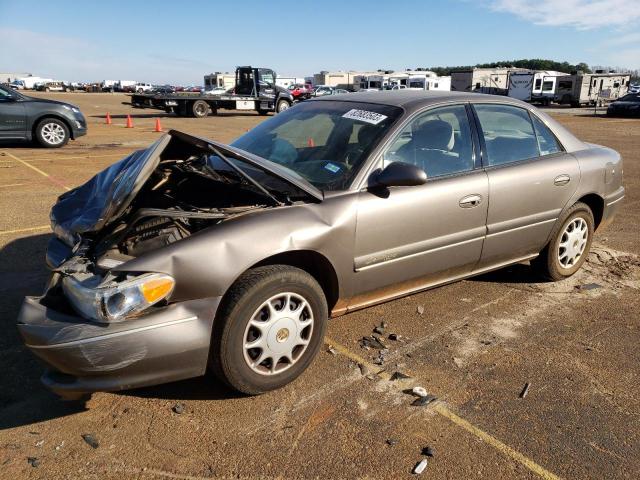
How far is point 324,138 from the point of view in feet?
11.7

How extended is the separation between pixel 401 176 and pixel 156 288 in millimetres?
1483

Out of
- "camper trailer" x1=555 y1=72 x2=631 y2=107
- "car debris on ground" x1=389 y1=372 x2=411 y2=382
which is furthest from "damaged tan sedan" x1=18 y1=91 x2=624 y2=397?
"camper trailer" x1=555 y1=72 x2=631 y2=107

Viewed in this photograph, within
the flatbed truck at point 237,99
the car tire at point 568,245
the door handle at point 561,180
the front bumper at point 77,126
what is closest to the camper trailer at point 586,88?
the flatbed truck at point 237,99

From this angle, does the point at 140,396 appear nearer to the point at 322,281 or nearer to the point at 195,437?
the point at 195,437

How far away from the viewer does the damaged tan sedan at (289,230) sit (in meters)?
2.34

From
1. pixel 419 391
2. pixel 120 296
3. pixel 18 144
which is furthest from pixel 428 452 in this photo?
pixel 18 144

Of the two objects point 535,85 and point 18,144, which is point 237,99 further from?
point 535,85

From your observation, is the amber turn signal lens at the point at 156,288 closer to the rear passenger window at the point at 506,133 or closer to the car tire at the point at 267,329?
the car tire at the point at 267,329

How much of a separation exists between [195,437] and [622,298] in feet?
11.7

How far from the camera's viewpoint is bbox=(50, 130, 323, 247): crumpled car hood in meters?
2.62

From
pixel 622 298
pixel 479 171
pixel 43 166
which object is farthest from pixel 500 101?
pixel 43 166

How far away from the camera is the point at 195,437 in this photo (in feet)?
8.01

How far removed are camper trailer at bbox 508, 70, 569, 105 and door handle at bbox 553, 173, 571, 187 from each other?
41085mm

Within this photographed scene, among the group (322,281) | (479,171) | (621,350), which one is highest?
(479,171)
